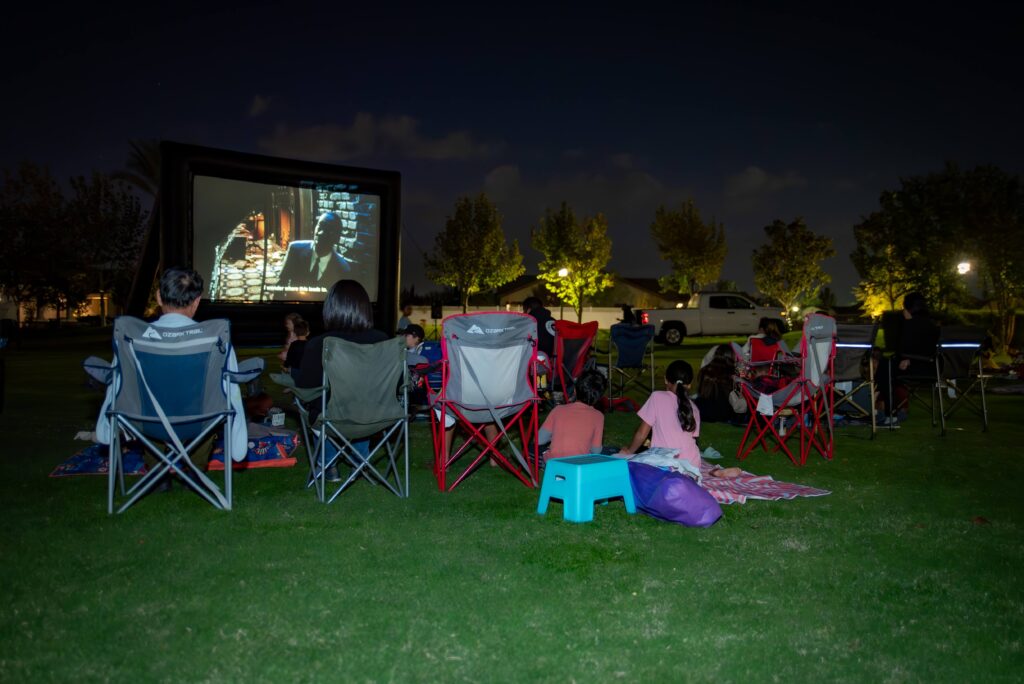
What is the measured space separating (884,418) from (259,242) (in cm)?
727

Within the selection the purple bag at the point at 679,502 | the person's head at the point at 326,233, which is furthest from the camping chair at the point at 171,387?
the person's head at the point at 326,233

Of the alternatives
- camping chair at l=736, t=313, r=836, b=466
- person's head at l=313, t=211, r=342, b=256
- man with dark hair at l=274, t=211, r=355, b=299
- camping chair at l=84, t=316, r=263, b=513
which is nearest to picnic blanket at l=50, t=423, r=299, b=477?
camping chair at l=84, t=316, r=263, b=513

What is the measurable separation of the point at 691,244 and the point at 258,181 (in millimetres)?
34012

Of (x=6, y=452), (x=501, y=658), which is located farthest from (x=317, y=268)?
(x=501, y=658)

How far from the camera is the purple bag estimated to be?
11.7 ft

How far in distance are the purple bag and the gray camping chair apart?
128cm

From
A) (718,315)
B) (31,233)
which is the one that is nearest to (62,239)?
(31,233)

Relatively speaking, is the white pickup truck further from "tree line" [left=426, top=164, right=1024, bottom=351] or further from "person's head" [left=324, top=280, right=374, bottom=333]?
"person's head" [left=324, top=280, right=374, bottom=333]

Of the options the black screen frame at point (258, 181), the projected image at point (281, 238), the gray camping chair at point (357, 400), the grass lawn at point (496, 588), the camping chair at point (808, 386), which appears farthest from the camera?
the projected image at point (281, 238)

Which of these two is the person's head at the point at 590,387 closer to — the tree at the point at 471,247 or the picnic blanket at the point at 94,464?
the picnic blanket at the point at 94,464

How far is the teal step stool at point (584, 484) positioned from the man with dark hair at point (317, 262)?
658 cm

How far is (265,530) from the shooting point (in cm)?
346

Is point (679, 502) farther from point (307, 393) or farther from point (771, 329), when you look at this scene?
point (771, 329)

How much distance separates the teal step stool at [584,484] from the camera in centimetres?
363
